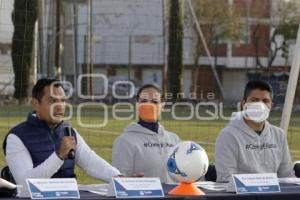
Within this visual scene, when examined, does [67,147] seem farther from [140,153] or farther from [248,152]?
[248,152]

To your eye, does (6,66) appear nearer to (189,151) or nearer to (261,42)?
(189,151)

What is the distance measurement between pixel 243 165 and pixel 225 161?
147mm

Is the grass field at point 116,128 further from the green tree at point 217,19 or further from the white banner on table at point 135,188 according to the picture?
the green tree at point 217,19

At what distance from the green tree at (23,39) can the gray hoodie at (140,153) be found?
4217mm

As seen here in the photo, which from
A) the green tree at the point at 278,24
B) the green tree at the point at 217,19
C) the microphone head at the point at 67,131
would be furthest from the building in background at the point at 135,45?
the microphone head at the point at 67,131

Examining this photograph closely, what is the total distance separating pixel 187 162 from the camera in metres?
4.25

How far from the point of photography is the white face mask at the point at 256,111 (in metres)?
5.45

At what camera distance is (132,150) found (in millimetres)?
5637

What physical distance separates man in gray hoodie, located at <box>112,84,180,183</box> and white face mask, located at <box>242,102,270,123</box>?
57 cm

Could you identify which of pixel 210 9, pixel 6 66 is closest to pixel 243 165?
pixel 6 66

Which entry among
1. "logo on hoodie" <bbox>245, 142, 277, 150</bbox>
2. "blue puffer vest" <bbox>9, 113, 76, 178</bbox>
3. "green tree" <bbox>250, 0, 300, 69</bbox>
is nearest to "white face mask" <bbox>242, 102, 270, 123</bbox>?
"logo on hoodie" <bbox>245, 142, 277, 150</bbox>

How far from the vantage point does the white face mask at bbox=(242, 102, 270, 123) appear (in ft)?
17.9

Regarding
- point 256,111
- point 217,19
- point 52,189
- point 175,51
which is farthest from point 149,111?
point 217,19

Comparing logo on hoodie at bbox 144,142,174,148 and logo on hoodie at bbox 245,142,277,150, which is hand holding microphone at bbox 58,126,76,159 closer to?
logo on hoodie at bbox 144,142,174,148
